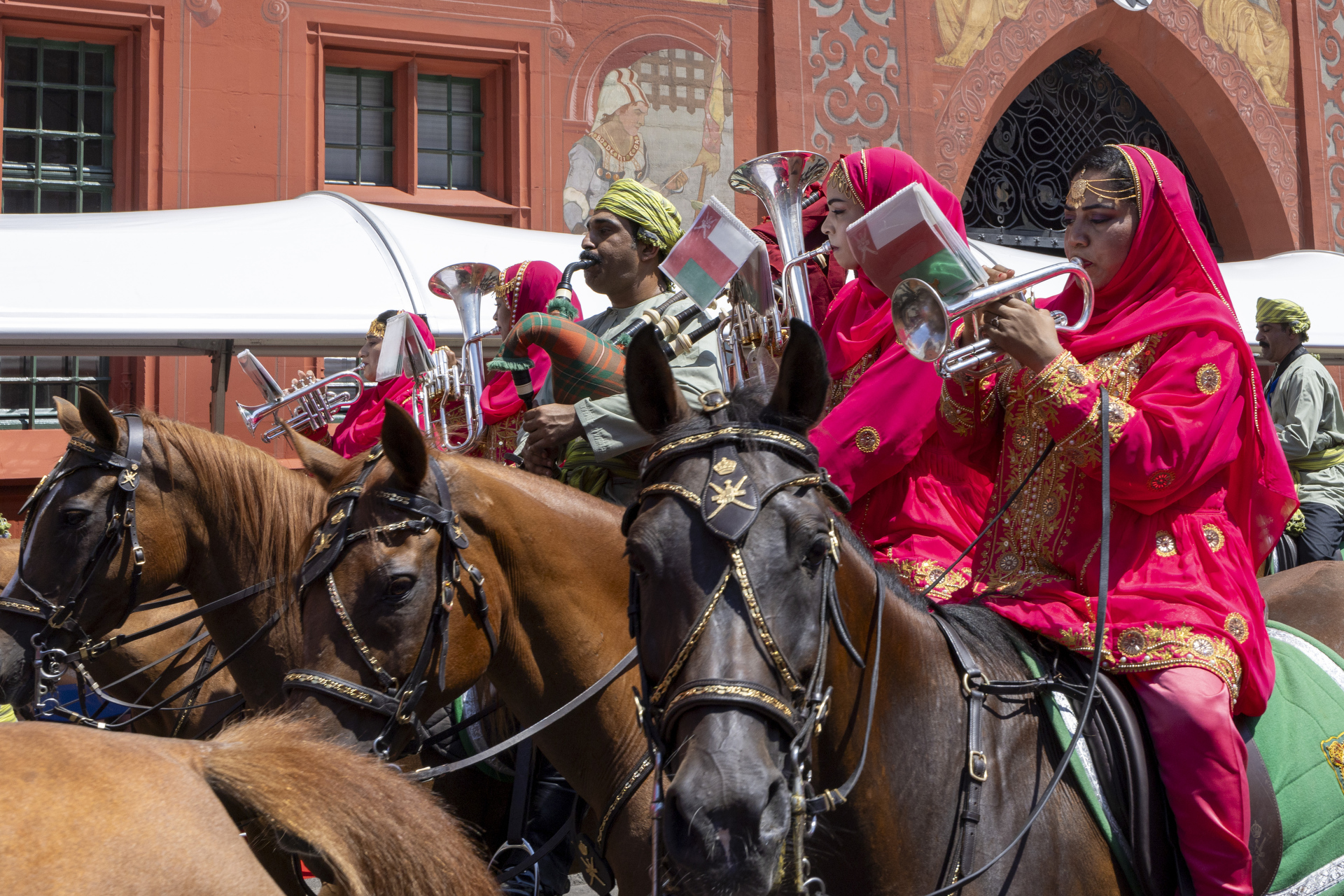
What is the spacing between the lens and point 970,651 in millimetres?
2395

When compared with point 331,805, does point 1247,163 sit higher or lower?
higher

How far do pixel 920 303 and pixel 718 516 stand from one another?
2.18ft

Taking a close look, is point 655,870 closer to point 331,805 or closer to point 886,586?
point 331,805

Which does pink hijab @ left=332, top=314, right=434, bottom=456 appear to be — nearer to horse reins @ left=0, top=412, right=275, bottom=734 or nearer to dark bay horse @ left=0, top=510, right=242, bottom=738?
dark bay horse @ left=0, top=510, right=242, bottom=738

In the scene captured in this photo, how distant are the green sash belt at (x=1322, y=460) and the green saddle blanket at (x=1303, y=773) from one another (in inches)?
205

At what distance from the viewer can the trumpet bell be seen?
221 centimetres

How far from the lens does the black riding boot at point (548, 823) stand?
10.8ft

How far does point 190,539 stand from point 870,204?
2.59 meters

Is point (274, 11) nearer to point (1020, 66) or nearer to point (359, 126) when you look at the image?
point (359, 126)

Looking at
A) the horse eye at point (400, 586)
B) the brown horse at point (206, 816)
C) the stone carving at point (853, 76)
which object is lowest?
the brown horse at point (206, 816)

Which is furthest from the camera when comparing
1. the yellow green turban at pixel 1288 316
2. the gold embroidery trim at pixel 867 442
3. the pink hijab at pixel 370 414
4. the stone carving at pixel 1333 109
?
the stone carving at pixel 1333 109

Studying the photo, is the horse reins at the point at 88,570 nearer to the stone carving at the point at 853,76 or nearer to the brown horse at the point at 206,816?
the brown horse at the point at 206,816

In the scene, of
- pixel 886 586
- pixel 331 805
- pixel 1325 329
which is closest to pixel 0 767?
pixel 331 805

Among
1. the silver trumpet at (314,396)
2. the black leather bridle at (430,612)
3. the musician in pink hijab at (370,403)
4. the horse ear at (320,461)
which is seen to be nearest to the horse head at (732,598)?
the black leather bridle at (430,612)
